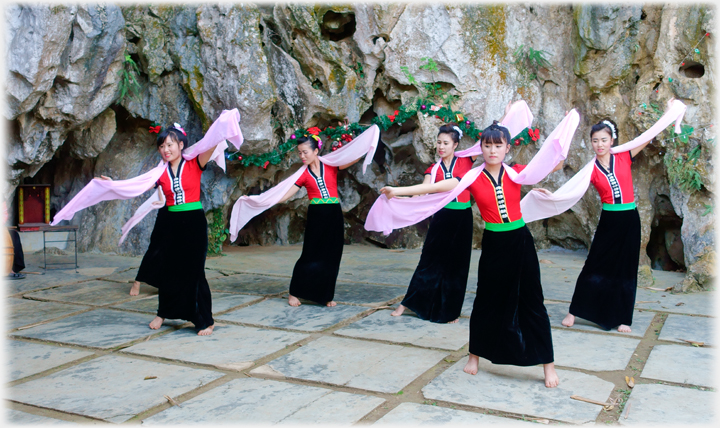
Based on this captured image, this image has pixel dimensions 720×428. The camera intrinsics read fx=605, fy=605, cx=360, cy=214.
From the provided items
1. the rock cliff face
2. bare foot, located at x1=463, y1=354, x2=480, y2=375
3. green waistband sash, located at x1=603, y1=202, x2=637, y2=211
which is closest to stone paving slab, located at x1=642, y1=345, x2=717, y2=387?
bare foot, located at x1=463, y1=354, x2=480, y2=375

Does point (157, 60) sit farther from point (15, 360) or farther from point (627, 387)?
point (627, 387)

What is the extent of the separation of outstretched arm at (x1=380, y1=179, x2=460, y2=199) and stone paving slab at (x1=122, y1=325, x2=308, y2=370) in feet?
4.59

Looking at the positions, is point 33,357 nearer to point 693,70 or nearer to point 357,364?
point 357,364

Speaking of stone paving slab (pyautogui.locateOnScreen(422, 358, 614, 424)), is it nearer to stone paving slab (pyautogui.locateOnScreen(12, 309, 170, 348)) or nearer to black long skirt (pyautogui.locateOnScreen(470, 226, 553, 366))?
black long skirt (pyautogui.locateOnScreen(470, 226, 553, 366))

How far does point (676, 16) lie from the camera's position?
310 inches

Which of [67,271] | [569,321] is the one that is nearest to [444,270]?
[569,321]

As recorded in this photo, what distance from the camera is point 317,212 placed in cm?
583

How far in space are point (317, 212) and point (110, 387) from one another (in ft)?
8.89

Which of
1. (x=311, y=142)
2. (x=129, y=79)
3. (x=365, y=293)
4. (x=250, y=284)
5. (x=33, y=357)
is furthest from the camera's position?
(x=129, y=79)

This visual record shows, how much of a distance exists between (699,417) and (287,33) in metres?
7.27

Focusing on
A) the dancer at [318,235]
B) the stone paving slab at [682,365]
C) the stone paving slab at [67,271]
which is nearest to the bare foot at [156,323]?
the dancer at [318,235]

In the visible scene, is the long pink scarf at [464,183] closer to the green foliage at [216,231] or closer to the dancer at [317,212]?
the dancer at [317,212]

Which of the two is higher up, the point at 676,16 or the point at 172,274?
the point at 676,16

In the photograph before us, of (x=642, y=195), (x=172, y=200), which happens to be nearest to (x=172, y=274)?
(x=172, y=200)
